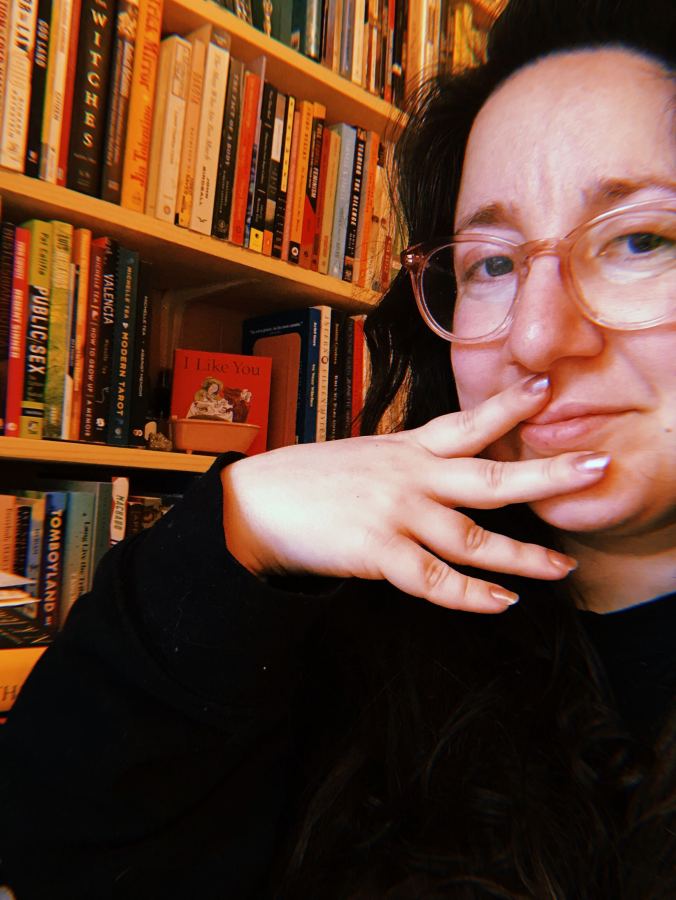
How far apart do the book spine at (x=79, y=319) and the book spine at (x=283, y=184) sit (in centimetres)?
40

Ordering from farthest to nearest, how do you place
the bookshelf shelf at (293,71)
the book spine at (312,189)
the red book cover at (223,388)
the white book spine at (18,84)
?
A: 1. the book spine at (312,189)
2. the red book cover at (223,388)
3. the bookshelf shelf at (293,71)
4. the white book spine at (18,84)

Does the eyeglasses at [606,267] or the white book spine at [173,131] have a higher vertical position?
the white book spine at [173,131]

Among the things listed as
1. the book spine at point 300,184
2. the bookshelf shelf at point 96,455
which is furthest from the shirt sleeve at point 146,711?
→ the book spine at point 300,184

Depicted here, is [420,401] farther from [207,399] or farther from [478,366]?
[207,399]

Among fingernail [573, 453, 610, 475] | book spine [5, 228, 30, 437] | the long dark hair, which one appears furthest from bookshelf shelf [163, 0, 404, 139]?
fingernail [573, 453, 610, 475]

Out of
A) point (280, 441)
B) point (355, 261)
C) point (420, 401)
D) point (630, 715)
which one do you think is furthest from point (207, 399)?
point (630, 715)

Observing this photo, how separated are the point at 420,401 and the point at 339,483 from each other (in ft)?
1.39

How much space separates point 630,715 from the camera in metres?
0.71

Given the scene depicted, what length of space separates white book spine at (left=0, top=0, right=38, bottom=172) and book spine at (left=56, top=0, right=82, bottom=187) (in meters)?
0.06

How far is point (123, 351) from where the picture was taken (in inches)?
50.8

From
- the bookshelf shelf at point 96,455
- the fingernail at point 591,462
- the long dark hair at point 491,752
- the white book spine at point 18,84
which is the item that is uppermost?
the white book spine at point 18,84

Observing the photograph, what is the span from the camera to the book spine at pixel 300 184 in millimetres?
1530

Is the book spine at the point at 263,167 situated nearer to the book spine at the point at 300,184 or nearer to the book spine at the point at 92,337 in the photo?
the book spine at the point at 300,184

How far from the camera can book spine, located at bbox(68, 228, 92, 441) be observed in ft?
3.98
